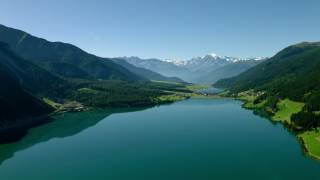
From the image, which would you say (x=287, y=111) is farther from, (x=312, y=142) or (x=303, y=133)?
(x=312, y=142)

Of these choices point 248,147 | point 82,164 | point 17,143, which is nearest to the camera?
point 82,164

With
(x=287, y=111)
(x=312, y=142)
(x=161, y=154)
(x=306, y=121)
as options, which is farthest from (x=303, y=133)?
→ (x=161, y=154)

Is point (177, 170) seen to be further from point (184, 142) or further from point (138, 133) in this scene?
point (138, 133)

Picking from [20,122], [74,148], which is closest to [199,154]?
[74,148]

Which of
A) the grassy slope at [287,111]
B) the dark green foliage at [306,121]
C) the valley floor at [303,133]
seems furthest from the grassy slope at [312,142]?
the grassy slope at [287,111]

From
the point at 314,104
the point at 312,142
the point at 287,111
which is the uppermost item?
the point at 314,104

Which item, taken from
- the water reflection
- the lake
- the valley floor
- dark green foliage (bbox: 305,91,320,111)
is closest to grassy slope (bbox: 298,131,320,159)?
the valley floor

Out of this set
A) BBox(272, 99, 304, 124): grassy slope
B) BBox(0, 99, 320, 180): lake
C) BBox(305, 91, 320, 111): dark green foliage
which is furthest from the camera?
BBox(272, 99, 304, 124): grassy slope

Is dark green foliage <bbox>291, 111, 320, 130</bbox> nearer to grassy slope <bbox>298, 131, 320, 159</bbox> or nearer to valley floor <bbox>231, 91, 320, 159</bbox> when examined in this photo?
valley floor <bbox>231, 91, 320, 159</bbox>
